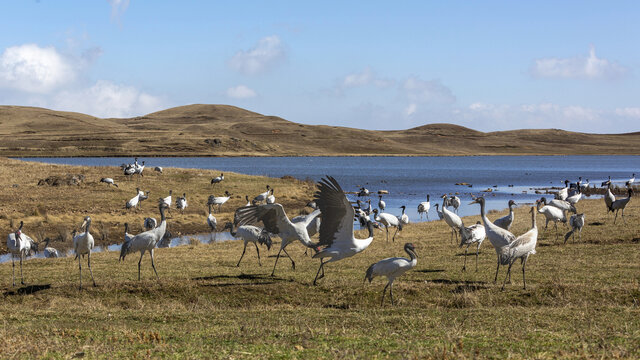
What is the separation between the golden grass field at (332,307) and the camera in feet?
29.4

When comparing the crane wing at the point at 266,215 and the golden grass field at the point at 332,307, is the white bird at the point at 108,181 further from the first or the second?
the crane wing at the point at 266,215

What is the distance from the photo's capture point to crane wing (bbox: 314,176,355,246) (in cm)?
1380

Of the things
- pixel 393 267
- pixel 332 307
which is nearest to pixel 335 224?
pixel 393 267

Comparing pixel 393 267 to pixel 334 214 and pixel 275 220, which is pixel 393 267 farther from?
pixel 275 220

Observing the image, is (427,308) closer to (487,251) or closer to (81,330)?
(81,330)

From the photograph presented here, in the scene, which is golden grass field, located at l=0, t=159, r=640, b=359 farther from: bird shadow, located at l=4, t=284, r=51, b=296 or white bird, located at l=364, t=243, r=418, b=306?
white bird, located at l=364, t=243, r=418, b=306

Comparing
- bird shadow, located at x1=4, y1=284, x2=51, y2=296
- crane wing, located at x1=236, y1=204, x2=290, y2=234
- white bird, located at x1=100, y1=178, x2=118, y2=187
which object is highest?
crane wing, located at x1=236, y1=204, x2=290, y2=234

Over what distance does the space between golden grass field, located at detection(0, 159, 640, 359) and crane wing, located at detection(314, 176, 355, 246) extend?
1.19 metres

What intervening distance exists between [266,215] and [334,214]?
2390 millimetres

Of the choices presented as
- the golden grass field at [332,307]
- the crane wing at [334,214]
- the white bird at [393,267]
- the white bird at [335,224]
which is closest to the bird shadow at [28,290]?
the golden grass field at [332,307]

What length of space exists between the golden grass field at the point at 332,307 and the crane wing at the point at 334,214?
119 centimetres

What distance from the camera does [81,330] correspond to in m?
10.5

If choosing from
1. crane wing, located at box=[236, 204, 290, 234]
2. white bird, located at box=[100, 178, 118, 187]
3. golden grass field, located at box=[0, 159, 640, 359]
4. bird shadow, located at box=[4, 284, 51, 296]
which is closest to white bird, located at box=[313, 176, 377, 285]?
golden grass field, located at box=[0, 159, 640, 359]

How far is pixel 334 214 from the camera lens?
46.8 feet
